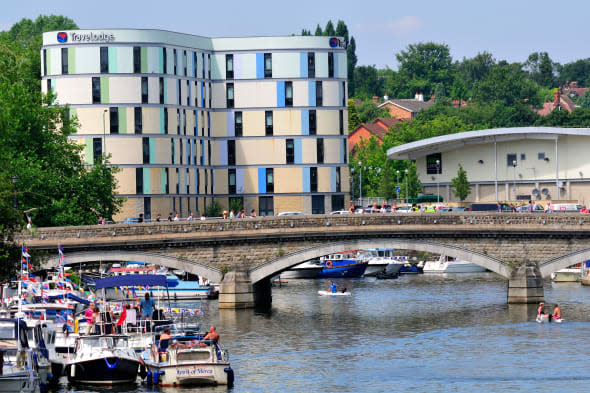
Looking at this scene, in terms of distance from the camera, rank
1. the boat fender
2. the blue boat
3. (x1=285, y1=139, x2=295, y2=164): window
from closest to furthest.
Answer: the boat fender, the blue boat, (x1=285, y1=139, x2=295, y2=164): window

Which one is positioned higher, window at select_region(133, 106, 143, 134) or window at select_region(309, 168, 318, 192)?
window at select_region(133, 106, 143, 134)

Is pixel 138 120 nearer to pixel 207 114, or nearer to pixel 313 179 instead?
pixel 207 114

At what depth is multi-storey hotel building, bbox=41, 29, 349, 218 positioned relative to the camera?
388 ft

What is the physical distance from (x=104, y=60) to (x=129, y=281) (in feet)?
188

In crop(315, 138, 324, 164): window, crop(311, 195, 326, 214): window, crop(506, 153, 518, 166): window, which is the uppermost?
crop(315, 138, 324, 164): window

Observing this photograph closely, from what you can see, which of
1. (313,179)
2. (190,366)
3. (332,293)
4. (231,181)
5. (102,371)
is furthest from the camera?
(231,181)

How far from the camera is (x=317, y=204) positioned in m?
128

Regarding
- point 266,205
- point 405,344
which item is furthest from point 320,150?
point 405,344

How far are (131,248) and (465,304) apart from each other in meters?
23.5

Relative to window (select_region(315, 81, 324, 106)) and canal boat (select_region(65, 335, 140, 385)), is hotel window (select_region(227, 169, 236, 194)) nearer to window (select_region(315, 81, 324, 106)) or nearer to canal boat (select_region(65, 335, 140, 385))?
window (select_region(315, 81, 324, 106))

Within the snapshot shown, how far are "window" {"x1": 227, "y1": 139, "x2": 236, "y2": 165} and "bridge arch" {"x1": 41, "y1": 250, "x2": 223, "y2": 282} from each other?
4790 cm

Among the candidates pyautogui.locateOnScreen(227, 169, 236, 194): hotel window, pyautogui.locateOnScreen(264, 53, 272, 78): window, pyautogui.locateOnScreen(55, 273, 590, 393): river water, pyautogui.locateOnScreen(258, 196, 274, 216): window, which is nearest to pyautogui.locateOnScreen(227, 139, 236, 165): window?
pyautogui.locateOnScreen(227, 169, 236, 194): hotel window

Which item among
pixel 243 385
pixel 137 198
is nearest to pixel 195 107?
pixel 137 198

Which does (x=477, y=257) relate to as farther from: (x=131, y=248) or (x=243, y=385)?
(x=243, y=385)
